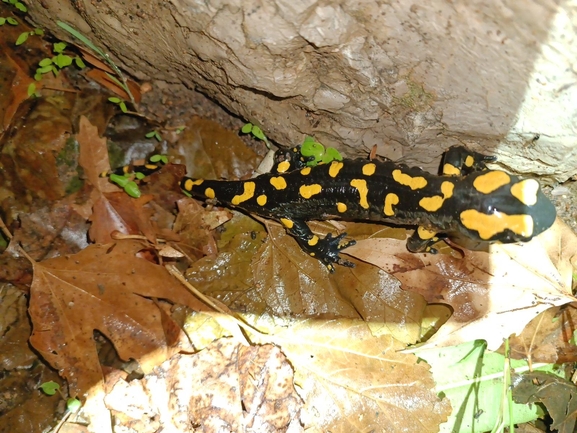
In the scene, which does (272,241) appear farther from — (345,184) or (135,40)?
(135,40)

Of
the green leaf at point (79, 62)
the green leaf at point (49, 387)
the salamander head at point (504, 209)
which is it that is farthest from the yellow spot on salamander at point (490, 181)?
the green leaf at point (49, 387)

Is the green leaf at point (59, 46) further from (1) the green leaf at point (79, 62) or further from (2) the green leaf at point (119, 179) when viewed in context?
(2) the green leaf at point (119, 179)

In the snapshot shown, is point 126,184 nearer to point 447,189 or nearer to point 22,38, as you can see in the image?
point 22,38

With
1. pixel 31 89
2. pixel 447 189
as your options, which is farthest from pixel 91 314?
pixel 447 189

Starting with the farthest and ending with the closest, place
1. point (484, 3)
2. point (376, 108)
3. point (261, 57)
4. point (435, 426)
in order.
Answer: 1. point (435, 426)
2. point (376, 108)
3. point (261, 57)
4. point (484, 3)

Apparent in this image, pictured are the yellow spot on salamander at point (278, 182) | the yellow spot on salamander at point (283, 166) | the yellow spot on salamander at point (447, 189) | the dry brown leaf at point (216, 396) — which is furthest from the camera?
the yellow spot on salamander at point (283, 166)

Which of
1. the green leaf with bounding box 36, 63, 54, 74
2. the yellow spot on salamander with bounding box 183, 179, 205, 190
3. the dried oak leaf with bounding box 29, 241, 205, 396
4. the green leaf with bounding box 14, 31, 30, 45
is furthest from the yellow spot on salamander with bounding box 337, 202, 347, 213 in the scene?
the green leaf with bounding box 14, 31, 30, 45

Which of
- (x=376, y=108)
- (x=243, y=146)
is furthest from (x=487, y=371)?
(x=243, y=146)
